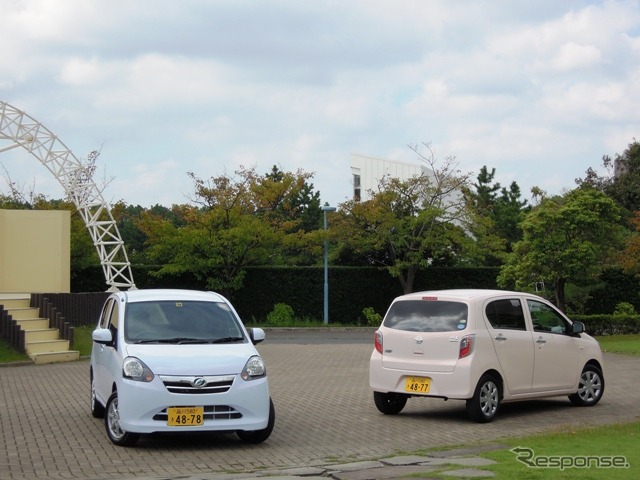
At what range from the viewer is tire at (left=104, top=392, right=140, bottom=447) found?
10.5 m

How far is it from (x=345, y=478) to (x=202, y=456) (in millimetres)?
2166

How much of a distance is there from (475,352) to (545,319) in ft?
6.53

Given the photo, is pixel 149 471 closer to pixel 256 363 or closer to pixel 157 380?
pixel 157 380

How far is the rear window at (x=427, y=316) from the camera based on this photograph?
42.2 ft

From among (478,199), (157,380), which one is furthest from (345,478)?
(478,199)

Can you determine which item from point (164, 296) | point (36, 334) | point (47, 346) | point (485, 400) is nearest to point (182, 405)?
point (164, 296)

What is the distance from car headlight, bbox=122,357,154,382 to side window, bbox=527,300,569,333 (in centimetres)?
606

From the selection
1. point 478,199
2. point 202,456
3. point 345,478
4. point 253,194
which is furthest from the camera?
point 478,199

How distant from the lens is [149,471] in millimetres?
9305

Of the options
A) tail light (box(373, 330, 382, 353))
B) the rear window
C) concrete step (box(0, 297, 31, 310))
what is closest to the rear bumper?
tail light (box(373, 330, 382, 353))

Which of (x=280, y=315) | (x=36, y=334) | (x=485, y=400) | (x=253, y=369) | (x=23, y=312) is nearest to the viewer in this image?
(x=253, y=369)

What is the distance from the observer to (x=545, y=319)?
1403cm

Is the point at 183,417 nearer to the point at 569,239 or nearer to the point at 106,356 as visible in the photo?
the point at 106,356

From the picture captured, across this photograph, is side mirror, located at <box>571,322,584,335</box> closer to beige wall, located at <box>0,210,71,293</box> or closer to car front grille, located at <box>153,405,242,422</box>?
car front grille, located at <box>153,405,242,422</box>
